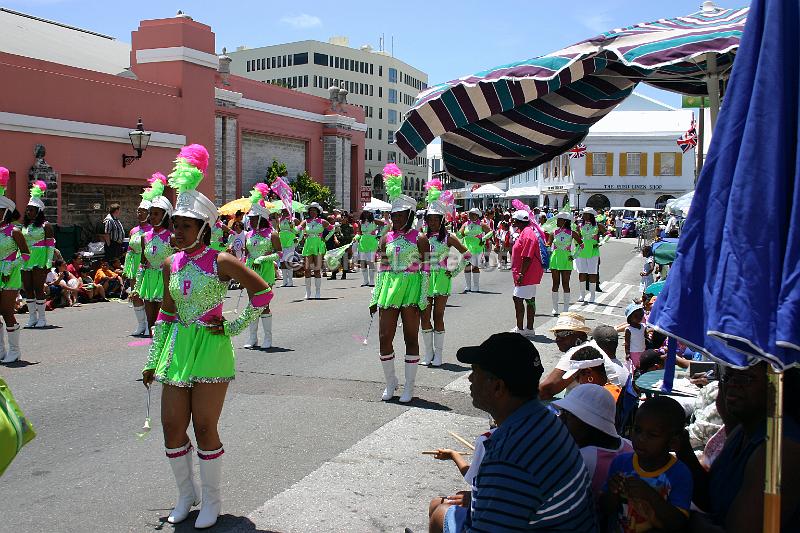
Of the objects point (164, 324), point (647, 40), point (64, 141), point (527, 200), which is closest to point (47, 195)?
point (64, 141)

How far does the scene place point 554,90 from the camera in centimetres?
515

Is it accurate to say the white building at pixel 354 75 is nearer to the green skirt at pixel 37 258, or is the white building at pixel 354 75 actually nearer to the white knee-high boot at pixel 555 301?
the white knee-high boot at pixel 555 301

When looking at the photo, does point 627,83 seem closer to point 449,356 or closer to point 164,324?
point 164,324

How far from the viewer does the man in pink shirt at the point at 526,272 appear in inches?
466

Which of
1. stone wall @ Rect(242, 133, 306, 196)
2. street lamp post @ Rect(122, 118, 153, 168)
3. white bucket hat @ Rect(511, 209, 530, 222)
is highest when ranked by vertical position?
stone wall @ Rect(242, 133, 306, 196)

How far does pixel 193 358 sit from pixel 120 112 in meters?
21.1

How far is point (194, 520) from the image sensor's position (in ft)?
16.3

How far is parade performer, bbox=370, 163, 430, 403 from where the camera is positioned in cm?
792

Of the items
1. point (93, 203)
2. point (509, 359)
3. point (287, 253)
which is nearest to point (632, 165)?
A: point (93, 203)

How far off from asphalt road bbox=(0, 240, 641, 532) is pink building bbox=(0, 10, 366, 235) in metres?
10.7

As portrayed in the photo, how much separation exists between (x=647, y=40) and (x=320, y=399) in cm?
513

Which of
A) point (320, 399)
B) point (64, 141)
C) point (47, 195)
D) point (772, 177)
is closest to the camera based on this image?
point (772, 177)

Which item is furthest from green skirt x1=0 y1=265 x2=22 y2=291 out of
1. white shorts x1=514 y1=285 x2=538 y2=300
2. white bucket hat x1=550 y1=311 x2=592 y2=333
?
white bucket hat x1=550 y1=311 x2=592 y2=333

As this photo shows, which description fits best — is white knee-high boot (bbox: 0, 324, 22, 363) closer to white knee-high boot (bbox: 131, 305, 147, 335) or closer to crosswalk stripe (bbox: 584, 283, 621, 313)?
white knee-high boot (bbox: 131, 305, 147, 335)
